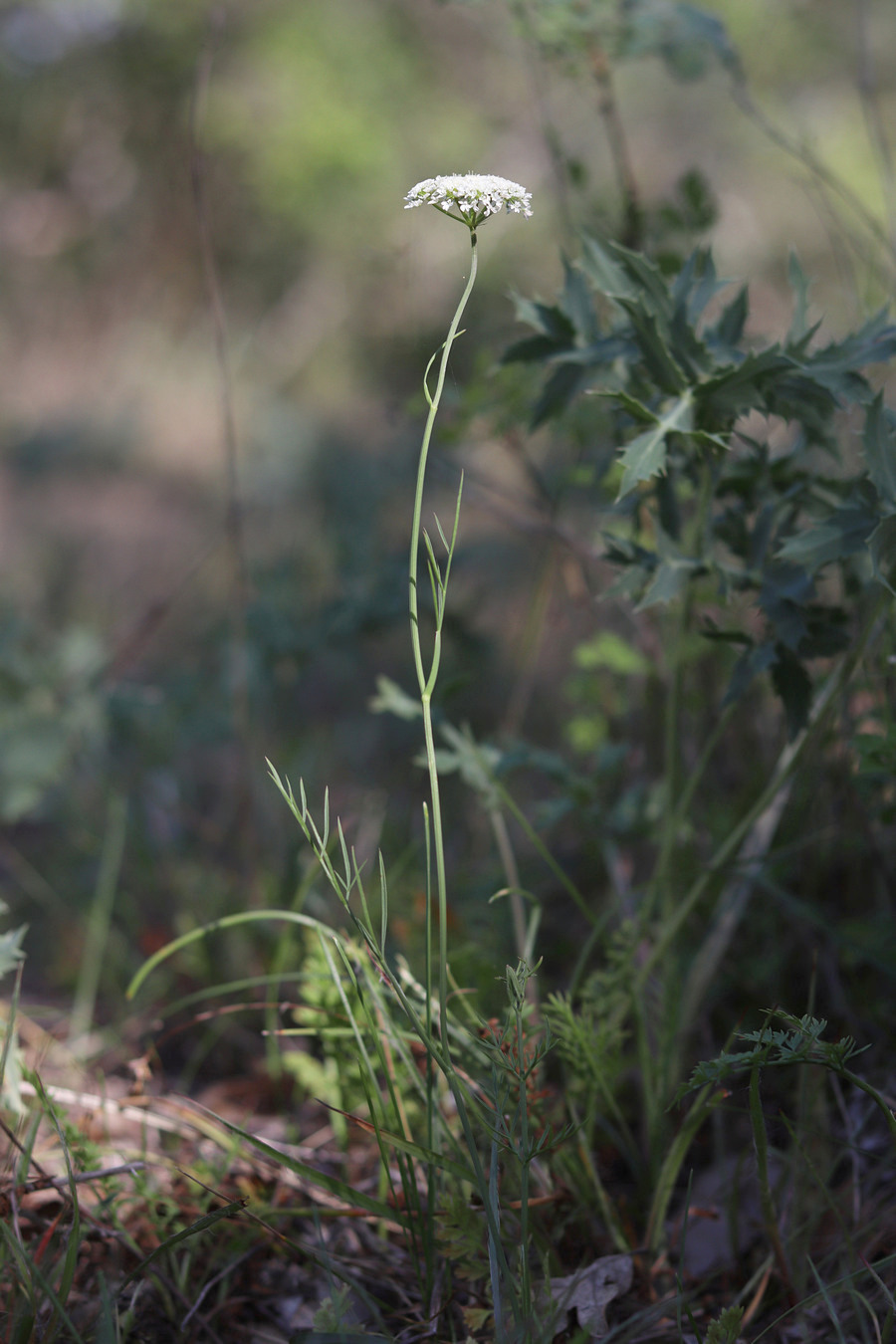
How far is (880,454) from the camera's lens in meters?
0.84

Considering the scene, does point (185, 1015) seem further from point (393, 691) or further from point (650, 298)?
point (650, 298)

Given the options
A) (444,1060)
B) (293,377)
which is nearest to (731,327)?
(444,1060)

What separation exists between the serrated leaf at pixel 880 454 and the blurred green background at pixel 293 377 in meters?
0.46

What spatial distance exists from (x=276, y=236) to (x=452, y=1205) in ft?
20.9

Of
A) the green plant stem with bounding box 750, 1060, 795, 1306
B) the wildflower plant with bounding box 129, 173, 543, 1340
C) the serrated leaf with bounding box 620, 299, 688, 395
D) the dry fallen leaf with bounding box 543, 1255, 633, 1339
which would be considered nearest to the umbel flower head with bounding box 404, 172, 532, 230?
the wildflower plant with bounding box 129, 173, 543, 1340

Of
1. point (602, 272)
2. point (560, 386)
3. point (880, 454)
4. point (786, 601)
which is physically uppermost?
point (602, 272)

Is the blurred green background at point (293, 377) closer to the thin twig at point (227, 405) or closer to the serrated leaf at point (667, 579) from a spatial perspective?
the thin twig at point (227, 405)

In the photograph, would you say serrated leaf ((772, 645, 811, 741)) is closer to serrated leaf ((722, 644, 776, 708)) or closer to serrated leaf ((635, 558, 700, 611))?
serrated leaf ((722, 644, 776, 708))

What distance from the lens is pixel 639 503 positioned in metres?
1.06

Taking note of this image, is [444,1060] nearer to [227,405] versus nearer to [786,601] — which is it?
[786,601]

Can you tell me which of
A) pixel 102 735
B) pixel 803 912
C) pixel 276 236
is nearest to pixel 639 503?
pixel 803 912

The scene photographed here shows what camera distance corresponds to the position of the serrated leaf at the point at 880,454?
2.74 feet

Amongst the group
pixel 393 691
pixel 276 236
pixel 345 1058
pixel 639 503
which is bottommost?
pixel 345 1058

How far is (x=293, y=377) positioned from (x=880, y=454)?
4960 millimetres
